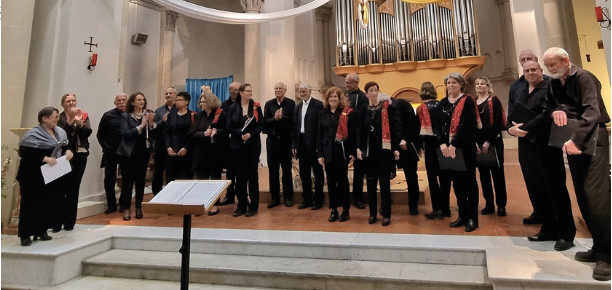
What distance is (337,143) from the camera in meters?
3.08

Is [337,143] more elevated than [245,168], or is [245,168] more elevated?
[337,143]

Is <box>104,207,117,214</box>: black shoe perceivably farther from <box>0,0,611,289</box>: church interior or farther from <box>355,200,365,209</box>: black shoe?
<box>355,200,365,209</box>: black shoe

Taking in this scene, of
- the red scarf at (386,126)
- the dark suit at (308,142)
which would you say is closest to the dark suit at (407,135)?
the red scarf at (386,126)

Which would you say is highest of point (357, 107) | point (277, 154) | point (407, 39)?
point (407, 39)

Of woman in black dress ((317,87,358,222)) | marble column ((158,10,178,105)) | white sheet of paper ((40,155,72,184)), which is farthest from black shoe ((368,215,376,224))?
marble column ((158,10,178,105))

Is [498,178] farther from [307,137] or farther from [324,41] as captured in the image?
[324,41]

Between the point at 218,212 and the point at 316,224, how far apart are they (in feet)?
4.11

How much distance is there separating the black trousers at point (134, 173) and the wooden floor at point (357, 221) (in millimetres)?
235

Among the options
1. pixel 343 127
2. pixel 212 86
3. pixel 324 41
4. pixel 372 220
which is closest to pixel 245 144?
pixel 343 127

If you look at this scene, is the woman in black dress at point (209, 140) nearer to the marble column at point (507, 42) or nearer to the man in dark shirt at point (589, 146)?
the man in dark shirt at point (589, 146)

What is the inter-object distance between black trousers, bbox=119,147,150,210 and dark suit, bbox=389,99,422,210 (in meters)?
2.52

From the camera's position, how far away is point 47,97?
11.7 ft

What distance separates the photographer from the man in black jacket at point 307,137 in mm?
3439

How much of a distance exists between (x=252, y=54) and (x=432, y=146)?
611cm
